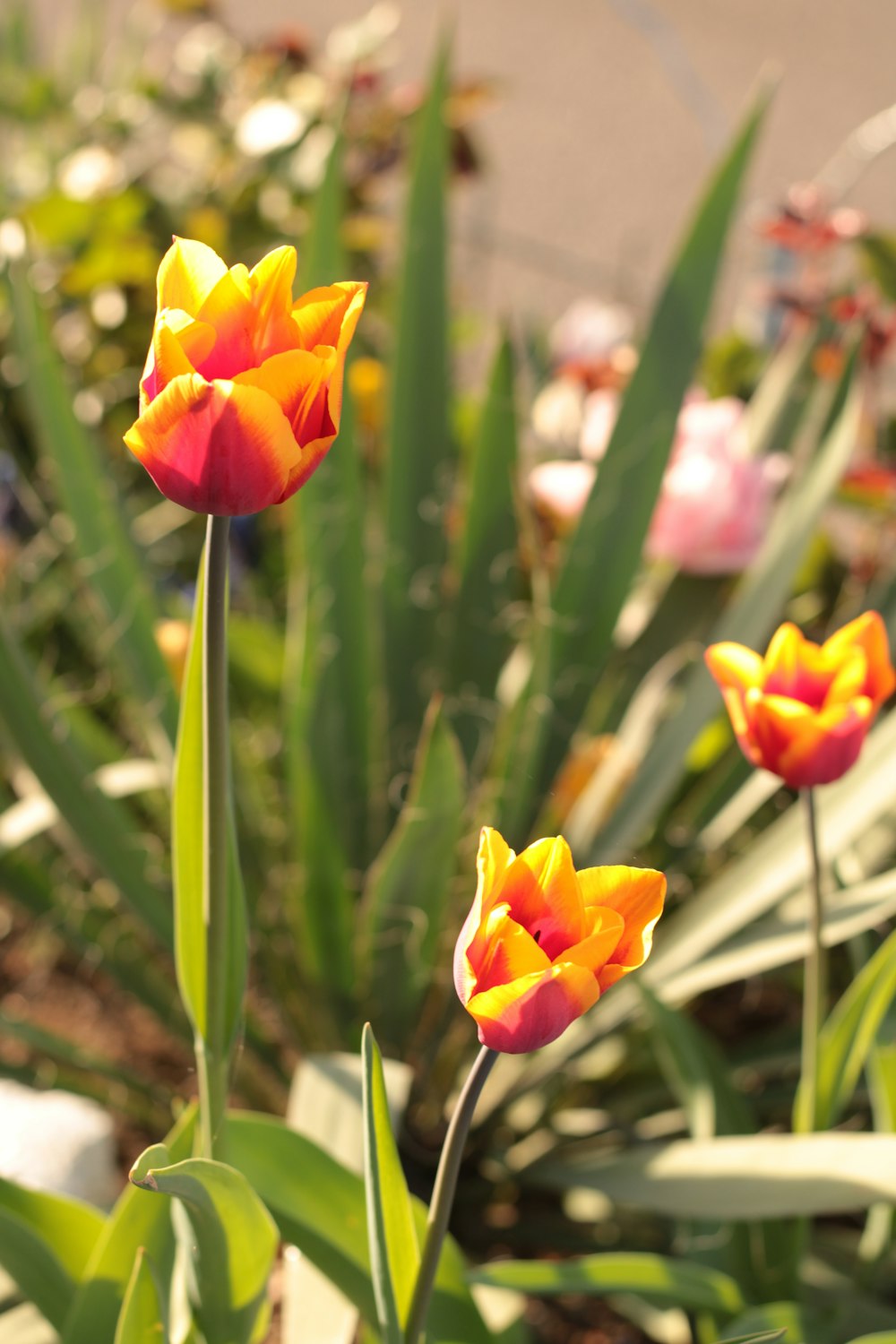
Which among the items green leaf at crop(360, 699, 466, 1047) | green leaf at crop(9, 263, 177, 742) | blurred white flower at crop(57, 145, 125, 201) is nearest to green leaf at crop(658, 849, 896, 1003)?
green leaf at crop(360, 699, 466, 1047)

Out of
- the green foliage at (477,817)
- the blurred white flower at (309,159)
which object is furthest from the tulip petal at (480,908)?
the blurred white flower at (309,159)

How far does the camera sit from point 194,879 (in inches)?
17.1

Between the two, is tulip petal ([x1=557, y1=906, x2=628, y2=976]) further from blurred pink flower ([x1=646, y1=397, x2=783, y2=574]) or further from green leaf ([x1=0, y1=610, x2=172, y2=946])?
blurred pink flower ([x1=646, y1=397, x2=783, y2=574])

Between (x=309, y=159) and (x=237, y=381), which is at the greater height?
(x=309, y=159)

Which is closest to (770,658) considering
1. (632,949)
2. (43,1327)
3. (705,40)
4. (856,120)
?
(632,949)

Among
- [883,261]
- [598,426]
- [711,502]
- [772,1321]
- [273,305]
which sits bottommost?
[772,1321]

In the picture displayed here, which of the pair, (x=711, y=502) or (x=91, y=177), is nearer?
(x=711, y=502)

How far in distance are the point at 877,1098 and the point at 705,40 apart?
338 centimetres

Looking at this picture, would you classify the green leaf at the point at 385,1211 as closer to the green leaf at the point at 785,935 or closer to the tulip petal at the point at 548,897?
the tulip petal at the point at 548,897

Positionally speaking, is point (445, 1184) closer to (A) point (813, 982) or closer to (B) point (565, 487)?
(A) point (813, 982)

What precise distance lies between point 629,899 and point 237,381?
0.15m

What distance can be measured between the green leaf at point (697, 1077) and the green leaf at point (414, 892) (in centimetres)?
13

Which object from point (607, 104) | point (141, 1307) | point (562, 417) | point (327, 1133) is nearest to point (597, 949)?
point (141, 1307)

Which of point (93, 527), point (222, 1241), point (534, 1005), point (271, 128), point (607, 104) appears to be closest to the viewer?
point (534, 1005)
